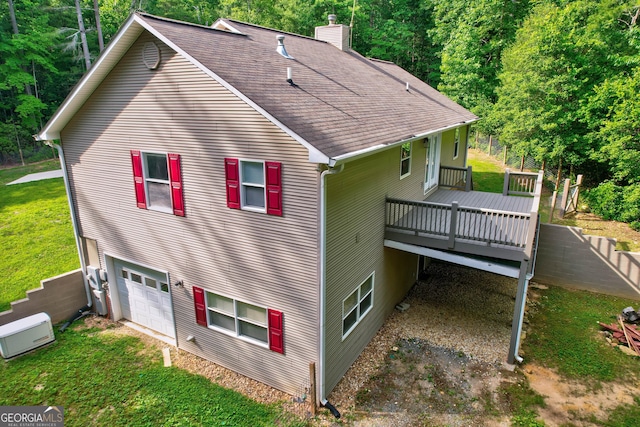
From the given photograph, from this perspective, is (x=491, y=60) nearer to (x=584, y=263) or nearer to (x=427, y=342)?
(x=584, y=263)

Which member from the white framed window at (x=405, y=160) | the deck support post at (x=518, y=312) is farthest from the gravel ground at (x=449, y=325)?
the white framed window at (x=405, y=160)

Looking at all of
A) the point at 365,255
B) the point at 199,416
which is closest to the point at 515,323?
the point at 365,255

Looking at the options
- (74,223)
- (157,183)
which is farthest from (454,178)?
(74,223)

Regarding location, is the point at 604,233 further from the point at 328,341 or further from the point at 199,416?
the point at 199,416

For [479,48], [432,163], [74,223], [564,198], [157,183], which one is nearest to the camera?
[157,183]

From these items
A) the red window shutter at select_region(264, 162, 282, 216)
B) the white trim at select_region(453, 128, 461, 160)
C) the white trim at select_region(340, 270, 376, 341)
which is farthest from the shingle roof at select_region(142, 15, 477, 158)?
the white trim at select_region(340, 270, 376, 341)

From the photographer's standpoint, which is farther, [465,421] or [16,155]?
[16,155]

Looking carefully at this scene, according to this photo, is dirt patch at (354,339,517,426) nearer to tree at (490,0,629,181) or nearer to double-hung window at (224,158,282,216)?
double-hung window at (224,158,282,216)
